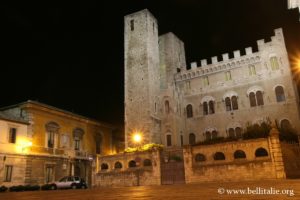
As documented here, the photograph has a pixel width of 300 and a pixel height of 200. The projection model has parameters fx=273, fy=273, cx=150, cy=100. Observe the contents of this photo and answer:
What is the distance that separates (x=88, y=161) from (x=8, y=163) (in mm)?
10162

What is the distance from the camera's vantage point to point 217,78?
30.7m

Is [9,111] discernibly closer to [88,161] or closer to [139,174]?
[88,161]

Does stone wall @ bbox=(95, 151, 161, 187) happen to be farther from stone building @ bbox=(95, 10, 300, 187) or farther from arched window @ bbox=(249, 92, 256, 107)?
arched window @ bbox=(249, 92, 256, 107)

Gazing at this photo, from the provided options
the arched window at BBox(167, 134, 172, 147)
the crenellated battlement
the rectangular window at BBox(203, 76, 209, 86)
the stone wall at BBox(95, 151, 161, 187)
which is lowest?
the stone wall at BBox(95, 151, 161, 187)

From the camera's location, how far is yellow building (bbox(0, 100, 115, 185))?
24.7m

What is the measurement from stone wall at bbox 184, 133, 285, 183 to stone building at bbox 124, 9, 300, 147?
10.1m

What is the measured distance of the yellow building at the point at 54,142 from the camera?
81.0 ft

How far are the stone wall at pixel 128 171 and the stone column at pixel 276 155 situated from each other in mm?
7592

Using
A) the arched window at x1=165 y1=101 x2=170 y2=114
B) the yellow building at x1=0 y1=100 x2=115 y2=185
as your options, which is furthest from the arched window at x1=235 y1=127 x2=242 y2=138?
the yellow building at x1=0 y1=100 x2=115 y2=185

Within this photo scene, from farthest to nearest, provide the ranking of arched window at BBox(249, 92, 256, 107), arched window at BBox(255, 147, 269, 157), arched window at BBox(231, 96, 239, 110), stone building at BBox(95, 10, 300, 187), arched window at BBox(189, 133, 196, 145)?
A: arched window at BBox(189, 133, 196, 145) < arched window at BBox(231, 96, 239, 110) < arched window at BBox(249, 92, 256, 107) < stone building at BBox(95, 10, 300, 187) < arched window at BBox(255, 147, 269, 157)

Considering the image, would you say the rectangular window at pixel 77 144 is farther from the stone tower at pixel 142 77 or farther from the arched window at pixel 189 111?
the arched window at pixel 189 111

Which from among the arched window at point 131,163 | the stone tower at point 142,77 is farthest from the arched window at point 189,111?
the arched window at point 131,163

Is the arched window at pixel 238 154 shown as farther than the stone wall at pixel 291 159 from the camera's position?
Yes

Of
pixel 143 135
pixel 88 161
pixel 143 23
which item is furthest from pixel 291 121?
pixel 88 161
